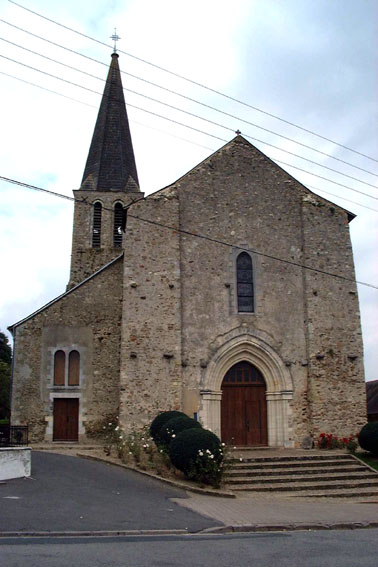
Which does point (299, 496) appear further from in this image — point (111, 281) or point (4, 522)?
point (111, 281)

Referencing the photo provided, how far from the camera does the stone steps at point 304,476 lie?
13.9 metres

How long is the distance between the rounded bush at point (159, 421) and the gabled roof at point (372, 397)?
20913mm

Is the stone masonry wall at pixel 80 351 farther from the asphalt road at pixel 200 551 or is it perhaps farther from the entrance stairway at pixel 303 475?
the asphalt road at pixel 200 551

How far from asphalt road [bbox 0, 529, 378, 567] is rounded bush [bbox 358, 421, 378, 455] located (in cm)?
778

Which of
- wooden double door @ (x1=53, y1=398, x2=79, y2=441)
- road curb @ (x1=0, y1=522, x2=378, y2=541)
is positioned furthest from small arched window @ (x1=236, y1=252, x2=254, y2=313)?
road curb @ (x1=0, y1=522, x2=378, y2=541)

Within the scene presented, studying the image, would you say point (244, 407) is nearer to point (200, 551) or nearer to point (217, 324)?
point (217, 324)

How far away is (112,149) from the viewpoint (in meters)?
33.7

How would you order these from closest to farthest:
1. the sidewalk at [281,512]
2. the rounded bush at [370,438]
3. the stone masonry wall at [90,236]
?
the sidewalk at [281,512]
the rounded bush at [370,438]
the stone masonry wall at [90,236]

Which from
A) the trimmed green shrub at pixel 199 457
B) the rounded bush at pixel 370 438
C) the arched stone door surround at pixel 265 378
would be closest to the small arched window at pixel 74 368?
the arched stone door surround at pixel 265 378

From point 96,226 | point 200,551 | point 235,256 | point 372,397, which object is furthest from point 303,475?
point 372,397

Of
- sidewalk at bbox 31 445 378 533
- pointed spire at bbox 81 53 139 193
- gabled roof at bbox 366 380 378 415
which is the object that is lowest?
sidewalk at bbox 31 445 378 533

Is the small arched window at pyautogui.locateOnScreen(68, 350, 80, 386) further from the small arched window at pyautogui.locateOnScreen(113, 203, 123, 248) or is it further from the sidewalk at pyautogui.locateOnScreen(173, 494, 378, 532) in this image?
the small arched window at pyautogui.locateOnScreen(113, 203, 123, 248)

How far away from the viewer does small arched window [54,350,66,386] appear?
20.1 metres

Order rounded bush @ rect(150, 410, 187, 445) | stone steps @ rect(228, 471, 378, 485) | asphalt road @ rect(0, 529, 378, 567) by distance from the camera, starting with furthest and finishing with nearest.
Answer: rounded bush @ rect(150, 410, 187, 445) → stone steps @ rect(228, 471, 378, 485) → asphalt road @ rect(0, 529, 378, 567)
